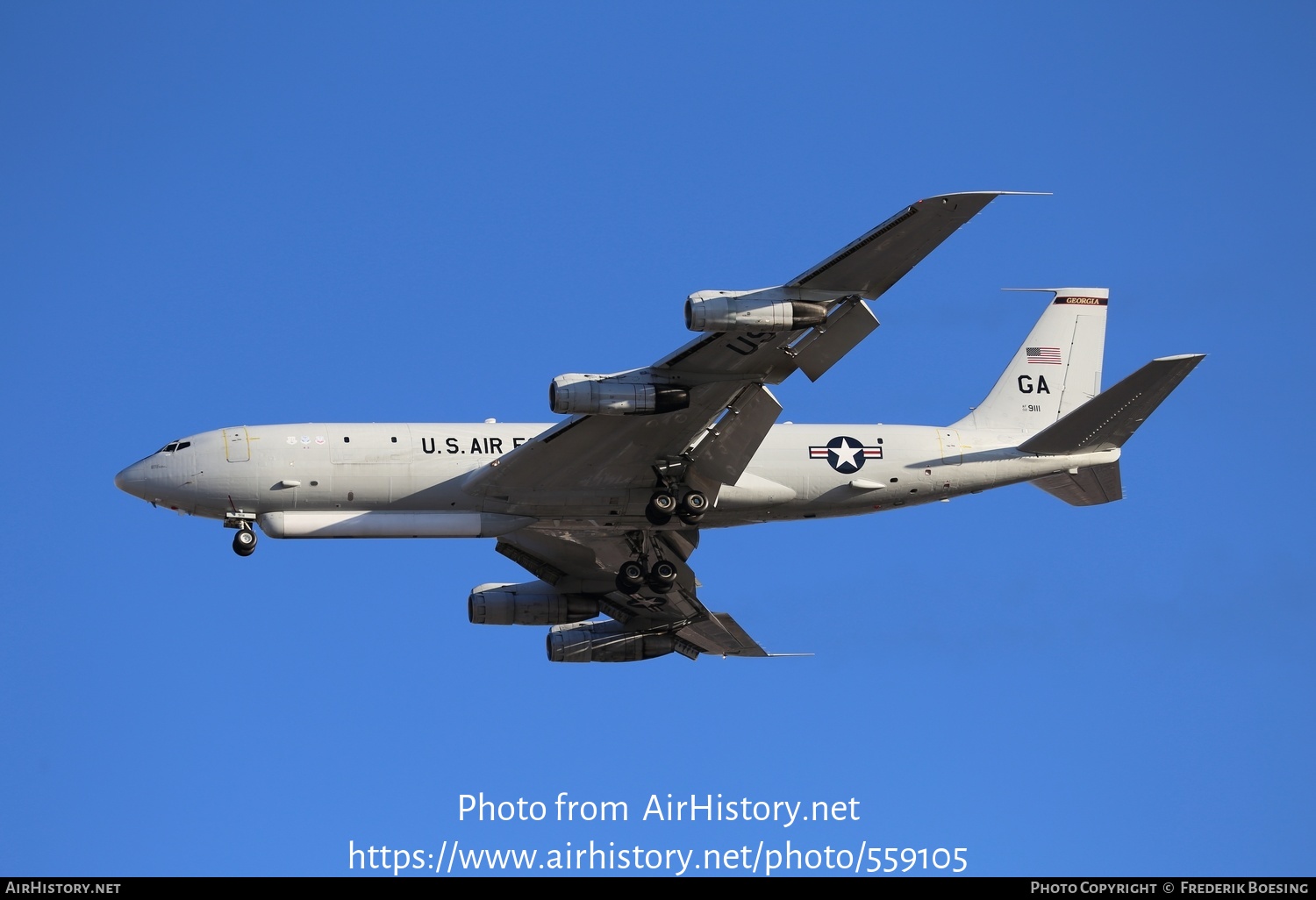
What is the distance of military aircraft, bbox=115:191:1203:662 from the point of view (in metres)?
38.9

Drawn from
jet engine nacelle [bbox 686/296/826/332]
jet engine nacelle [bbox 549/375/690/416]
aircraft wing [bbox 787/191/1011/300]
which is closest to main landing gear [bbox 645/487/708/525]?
jet engine nacelle [bbox 549/375/690/416]

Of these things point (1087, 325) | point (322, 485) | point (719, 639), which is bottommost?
point (719, 639)

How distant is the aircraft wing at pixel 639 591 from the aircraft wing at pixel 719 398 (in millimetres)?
4674

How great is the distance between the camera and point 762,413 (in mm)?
40938

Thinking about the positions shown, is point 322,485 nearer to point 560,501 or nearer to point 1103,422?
point 560,501

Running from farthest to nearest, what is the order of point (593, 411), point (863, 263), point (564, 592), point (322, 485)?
point (564, 592) → point (322, 485) → point (593, 411) → point (863, 263)

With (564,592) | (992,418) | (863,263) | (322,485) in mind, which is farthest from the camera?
(564,592)

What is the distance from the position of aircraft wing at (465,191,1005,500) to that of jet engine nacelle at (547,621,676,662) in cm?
856

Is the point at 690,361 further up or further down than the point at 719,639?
further up

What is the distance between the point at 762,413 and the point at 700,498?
316cm

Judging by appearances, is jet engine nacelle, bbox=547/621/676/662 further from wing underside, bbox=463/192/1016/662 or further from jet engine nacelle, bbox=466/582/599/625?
jet engine nacelle, bbox=466/582/599/625

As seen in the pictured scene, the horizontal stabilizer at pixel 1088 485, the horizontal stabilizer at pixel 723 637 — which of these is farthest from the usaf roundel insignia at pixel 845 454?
the horizontal stabilizer at pixel 723 637

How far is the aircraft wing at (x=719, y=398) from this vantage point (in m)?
35.8

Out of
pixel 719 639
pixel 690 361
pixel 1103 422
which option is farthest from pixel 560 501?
pixel 1103 422
